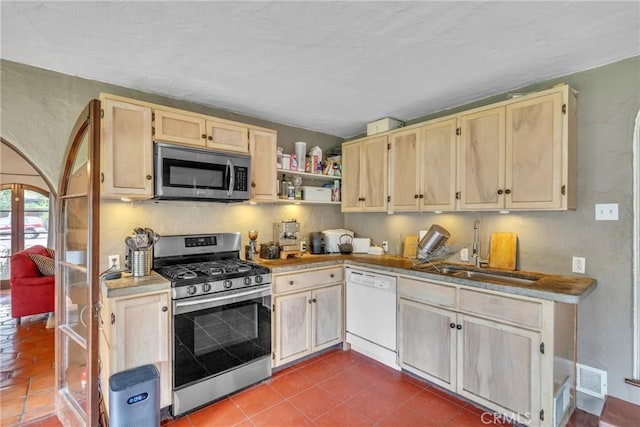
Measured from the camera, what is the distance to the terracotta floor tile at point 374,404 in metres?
2.08

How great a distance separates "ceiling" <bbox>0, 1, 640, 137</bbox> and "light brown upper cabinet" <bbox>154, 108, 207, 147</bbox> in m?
0.26

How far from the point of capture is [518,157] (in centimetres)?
218

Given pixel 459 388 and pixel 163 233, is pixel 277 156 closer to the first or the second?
pixel 163 233

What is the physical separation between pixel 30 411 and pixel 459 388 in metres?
3.04

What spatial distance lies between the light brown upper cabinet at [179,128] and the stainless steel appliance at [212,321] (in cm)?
84

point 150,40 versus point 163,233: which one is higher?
point 150,40

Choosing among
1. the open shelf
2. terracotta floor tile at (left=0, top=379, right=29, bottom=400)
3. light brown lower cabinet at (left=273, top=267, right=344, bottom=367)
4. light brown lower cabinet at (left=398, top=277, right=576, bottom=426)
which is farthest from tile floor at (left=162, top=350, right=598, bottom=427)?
the open shelf

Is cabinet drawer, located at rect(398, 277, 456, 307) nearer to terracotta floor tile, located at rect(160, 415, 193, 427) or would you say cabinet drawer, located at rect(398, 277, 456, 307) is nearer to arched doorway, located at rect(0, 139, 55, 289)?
terracotta floor tile, located at rect(160, 415, 193, 427)

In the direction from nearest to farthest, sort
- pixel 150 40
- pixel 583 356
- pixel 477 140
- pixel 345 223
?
1. pixel 150 40
2. pixel 583 356
3. pixel 477 140
4. pixel 345 223

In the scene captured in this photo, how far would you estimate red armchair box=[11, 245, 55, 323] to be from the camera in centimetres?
366

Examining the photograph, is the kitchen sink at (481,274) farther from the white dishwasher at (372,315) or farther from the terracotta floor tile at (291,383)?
the terracotta floor tile at (291,383)

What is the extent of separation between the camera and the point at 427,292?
2.38 m

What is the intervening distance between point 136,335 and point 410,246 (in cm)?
247

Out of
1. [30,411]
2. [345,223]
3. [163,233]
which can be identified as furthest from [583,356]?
[30,411]
